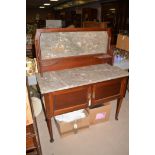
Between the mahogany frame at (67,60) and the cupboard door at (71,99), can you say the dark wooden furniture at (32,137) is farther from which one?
the mahogany frame at (67,60)

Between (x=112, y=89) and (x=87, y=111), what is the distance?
16.4 inches

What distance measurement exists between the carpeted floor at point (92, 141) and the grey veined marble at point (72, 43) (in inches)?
36.6

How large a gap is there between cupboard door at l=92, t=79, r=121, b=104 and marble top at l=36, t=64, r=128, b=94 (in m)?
0.08

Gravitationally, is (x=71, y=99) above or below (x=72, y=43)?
below

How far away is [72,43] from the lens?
1.83 meters

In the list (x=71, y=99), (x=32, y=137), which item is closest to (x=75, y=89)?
(x=71, y=99)

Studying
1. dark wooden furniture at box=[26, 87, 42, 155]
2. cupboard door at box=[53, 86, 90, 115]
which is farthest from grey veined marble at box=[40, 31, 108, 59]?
dark wooden furniture at box=[26, 87, 42, 155]

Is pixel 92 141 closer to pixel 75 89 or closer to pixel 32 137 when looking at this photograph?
pixel 75 89

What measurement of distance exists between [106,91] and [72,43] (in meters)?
0.66

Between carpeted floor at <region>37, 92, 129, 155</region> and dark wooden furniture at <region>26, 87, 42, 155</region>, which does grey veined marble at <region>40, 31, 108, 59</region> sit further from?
carpeted floor at <region>37, 92, 129, 155</region>

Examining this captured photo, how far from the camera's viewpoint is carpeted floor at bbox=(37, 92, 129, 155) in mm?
1687
